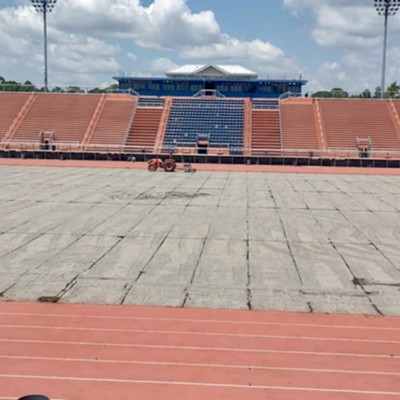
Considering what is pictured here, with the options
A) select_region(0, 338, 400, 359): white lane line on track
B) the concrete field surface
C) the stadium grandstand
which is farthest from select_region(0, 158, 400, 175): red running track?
select_region(0, 338, 400, 359): white lane line on track

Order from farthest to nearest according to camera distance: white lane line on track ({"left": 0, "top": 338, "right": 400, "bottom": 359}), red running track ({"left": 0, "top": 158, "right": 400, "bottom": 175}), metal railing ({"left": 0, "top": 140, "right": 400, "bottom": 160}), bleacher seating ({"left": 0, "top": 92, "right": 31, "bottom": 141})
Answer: bleacher seating ({"left": 0, "top": 92, "right": 31, "bottom": 141})
metal railing ({"left": 0, "top": 140, "right": 400, "bottom": 160})
red running track ({"left": 0, "top": 158, "right": 400, "bottom": 175})
white lane line on track ({"left": 0, "top": 338, "right": 400, "bottom": 359})

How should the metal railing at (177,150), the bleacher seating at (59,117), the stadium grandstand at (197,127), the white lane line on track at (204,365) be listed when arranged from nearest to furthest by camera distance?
the white lane line on track at (204,365) < the metal railing at (177,150) < the stadium grandstand at (197,127) < the bleacher seating at (59,117)

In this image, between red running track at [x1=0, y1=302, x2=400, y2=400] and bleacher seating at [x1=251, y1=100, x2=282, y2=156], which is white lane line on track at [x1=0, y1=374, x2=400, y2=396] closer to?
red running track at [x1=0, y1=302, x2=400, y2=400]

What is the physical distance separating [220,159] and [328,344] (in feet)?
111

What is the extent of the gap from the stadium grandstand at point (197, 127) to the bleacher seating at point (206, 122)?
3.8 inches

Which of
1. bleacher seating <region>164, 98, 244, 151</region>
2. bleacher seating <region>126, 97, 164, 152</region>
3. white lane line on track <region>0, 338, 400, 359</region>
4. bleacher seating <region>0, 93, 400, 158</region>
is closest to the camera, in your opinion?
white lane line on track <region>0, 338, 400, 359</region>

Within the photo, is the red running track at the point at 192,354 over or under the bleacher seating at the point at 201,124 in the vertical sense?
under

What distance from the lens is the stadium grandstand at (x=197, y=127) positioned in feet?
154

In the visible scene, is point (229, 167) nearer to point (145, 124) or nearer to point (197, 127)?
point (197, 127)

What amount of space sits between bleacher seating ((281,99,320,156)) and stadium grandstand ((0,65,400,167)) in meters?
0.09

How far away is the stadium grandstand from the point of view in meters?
47.0

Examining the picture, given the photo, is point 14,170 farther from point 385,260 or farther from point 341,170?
point 385,260

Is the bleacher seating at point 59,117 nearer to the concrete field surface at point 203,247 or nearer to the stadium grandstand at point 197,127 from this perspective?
the stadium grandstand at point 197,127

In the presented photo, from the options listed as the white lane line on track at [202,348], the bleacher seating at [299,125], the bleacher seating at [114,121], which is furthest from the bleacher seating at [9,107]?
the white lane line on track at [202,348]
